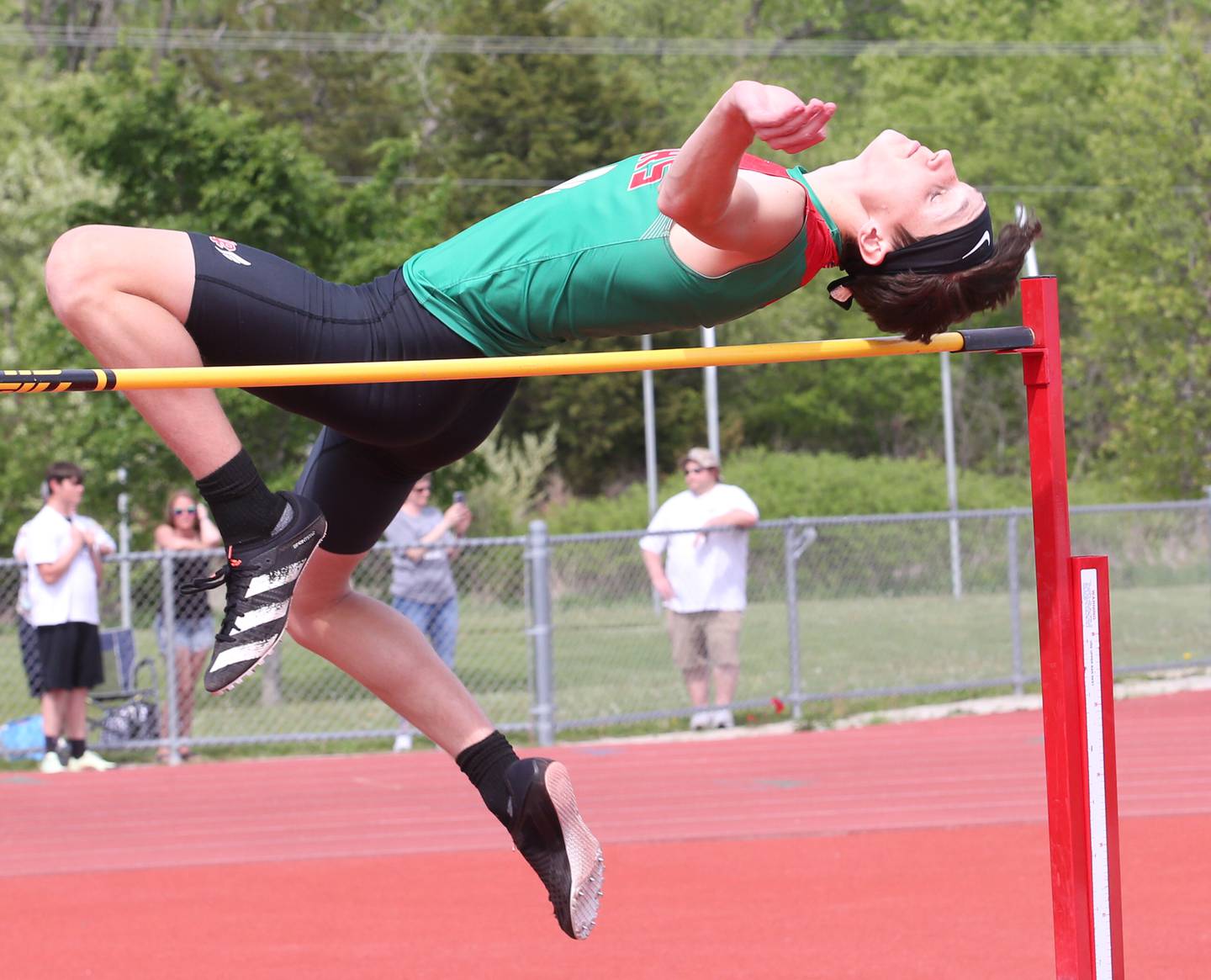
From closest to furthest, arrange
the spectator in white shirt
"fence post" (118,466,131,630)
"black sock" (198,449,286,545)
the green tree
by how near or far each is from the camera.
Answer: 1. "black sock" (198,449,286,545)
2. the spectator in white shirt
3. "fence post" (118,466,131,630)
4. the green tree

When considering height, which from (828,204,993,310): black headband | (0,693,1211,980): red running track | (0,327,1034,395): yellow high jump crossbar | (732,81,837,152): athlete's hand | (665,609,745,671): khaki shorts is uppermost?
(732,81,837,152): athlete's hand

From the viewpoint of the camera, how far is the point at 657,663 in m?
12.0

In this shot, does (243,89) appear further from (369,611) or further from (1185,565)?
(369,611)

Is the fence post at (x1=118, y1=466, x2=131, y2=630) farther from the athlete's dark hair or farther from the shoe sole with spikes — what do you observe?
the athlete's dark hair

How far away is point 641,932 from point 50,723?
16.6 ft

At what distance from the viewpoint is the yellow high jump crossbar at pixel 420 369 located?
2838 millimetres

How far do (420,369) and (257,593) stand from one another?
54 cm

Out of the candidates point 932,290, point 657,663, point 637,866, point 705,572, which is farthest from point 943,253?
point 657,663

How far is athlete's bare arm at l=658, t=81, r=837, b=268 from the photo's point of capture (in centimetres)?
267

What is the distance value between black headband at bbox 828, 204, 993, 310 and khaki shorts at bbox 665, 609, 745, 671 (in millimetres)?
6609

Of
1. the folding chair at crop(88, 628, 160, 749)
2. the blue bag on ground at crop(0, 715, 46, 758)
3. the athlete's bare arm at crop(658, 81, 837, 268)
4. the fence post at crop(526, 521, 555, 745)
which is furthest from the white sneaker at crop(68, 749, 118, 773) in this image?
the athlete's bare arm at crop(658, 81, 837, 268)

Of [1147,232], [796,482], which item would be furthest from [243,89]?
[1147,232]

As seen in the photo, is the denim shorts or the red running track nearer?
the red running track

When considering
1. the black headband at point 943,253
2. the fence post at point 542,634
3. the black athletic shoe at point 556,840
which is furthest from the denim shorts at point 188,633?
the black headband at point 943,253
